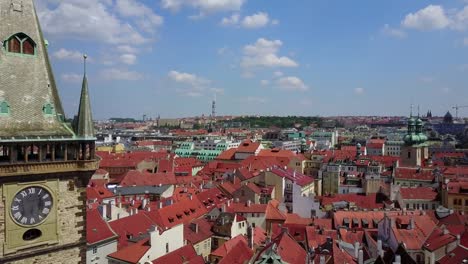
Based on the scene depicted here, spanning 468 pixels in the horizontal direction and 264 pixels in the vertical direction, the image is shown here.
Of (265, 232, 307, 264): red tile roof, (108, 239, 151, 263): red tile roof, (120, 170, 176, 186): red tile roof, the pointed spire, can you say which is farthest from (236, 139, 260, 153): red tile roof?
the pointed spire

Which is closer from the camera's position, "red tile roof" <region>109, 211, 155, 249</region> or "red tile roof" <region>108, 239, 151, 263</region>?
"red tile roof" <region>108, 239, 151, 263</region>

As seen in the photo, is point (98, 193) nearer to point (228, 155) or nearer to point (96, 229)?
point (96, 229)

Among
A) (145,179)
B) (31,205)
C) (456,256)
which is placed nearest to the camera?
(31,205)

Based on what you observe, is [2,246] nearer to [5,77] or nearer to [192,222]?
[5,77]

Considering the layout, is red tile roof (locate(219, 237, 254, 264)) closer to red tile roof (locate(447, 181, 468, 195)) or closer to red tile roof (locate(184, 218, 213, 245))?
red tile roof (locate(184, 218, 213, 245))

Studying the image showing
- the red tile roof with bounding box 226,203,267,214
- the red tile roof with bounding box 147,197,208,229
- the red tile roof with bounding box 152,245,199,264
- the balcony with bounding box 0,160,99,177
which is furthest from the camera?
the red tile roof with bounding box 226,203,267,214

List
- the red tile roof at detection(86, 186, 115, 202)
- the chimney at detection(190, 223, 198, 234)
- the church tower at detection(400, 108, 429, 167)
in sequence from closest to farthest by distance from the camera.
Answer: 1. the chimney at detection(190, 223, 198, 234)
2. the red tile roof at detection(86, 186, 115, 202)
3. the church tower at detection(400, 108, 429, 167)

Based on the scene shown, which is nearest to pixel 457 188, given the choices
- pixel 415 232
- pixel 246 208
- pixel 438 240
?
pixel 415 232
